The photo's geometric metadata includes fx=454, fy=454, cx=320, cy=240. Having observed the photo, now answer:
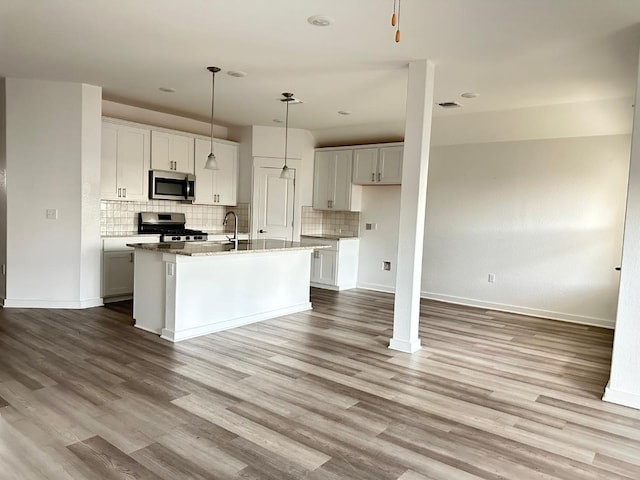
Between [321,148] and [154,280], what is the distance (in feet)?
14.3

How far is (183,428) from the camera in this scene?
2764 mm

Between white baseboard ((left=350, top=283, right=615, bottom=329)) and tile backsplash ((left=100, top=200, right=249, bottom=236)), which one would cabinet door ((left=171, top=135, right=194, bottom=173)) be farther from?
white baseboard ((left=350, top=283, right=615, bottom=329))

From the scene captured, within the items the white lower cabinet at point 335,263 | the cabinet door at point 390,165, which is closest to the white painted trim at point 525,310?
the white lower cabinet at point 335,263

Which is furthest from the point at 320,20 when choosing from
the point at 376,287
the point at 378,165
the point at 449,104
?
the point at 376,287

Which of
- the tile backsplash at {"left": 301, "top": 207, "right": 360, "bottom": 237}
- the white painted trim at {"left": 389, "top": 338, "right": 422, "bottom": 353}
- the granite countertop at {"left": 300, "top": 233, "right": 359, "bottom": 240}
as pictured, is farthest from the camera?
the tile backsplash at {"left": 301, "top": 207, "right": 360, "bottom": 237}

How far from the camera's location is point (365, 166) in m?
7.55

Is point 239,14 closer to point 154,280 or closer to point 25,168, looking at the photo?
point 154,280

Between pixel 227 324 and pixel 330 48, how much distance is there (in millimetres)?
3004

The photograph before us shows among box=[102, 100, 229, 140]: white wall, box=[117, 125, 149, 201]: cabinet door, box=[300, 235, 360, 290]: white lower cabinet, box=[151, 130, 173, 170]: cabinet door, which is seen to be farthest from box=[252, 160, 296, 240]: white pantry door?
box=[117, 125, 149, 201]: cabinet door

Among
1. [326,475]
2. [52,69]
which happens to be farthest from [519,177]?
[52,69]

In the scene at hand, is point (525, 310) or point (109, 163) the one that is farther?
point (525, 310)

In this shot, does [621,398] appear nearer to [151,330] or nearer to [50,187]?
[151,330]

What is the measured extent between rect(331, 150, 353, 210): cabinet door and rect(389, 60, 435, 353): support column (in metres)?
3.46

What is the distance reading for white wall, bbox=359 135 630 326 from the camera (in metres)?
5.71
